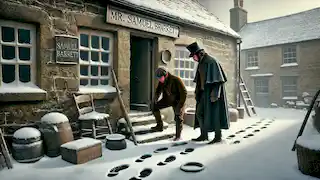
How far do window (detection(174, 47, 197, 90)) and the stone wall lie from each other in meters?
11.2

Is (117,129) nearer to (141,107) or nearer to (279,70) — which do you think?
(141,107)

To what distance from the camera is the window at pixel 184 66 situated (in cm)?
824

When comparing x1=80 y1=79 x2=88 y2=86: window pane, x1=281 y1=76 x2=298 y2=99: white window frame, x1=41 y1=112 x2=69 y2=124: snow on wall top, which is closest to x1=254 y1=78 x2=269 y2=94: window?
x1=281 y1=76 x2=298 y2=99: white window frame

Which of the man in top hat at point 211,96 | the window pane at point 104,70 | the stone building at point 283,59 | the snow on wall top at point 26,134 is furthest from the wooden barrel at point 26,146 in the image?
the stone building at point 283,59

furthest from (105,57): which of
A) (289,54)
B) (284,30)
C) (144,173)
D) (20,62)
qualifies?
(284,30)

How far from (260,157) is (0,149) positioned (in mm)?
4565

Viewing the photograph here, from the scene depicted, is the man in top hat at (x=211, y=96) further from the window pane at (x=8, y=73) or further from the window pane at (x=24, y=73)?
the window pane at (x=8, y=73)

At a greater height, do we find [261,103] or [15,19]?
[15,19]

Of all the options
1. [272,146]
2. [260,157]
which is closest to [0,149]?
[260,157]

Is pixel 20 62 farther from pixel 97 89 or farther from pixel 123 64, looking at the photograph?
pixel 123 64

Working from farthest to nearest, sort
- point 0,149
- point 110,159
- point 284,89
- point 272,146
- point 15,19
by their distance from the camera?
1. point 284,89
2. point 272,146
3. point 15,19
4. point 110,159
5. point 0,149

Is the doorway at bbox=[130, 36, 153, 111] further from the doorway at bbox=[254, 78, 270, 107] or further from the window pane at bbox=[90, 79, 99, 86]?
the doorway at bbox=[254, 78, 270, 107]

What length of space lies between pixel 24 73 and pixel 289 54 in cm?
1751

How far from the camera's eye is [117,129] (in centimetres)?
587
